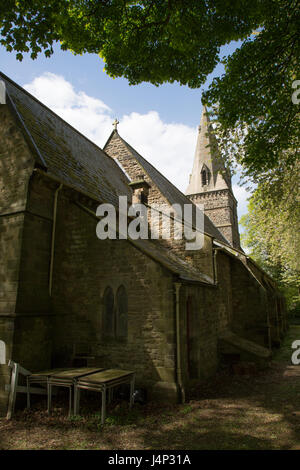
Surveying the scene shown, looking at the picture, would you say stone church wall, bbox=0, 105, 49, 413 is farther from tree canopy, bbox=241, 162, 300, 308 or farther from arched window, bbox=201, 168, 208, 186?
arched window, bbox=201, 168, 208, 186

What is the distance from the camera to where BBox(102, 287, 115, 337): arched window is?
9.01 m

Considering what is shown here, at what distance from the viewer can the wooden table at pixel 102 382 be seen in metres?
6.51

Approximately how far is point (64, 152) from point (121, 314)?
718 cm

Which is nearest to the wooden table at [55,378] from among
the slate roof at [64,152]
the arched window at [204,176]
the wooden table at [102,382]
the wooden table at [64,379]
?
the wooden table at [64,379]

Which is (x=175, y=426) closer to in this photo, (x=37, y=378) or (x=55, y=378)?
(x=55, y=378)

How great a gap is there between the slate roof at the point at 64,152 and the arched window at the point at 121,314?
3.80m

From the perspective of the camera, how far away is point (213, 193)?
113ft

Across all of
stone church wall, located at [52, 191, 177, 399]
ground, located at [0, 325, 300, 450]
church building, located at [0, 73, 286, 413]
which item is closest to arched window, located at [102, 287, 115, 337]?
church building, located at [0, 73, 286, 413]

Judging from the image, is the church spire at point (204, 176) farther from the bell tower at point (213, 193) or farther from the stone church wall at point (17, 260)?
the stone church wall at point (17, 260)

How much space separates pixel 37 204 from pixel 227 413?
25.1 feet

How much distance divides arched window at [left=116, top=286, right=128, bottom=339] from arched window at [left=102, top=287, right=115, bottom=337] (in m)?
0.19

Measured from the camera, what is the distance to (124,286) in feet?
29.3

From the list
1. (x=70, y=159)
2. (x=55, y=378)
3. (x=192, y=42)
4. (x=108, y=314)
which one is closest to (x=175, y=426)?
(x=55, y=378)
